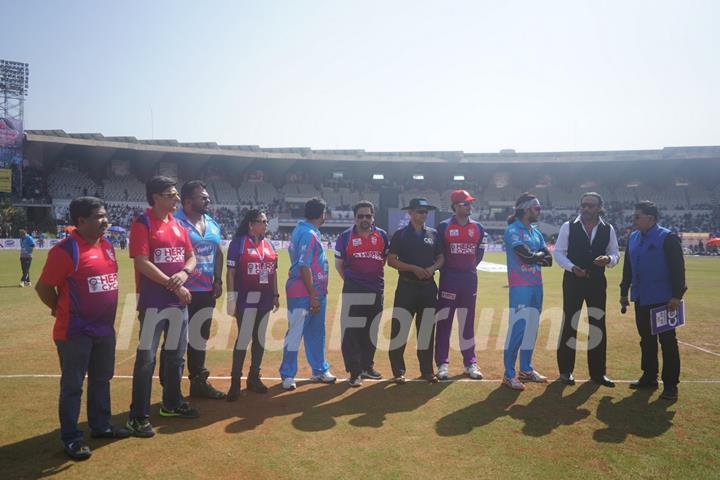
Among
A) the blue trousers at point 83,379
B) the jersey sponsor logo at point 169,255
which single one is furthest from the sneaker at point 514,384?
the blue trousers at point 83,379

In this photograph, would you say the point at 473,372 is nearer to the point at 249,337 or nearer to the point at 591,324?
the point at 591,324

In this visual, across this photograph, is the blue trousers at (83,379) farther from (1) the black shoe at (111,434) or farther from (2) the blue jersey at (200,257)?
(2) the blue jersey at (200,257)

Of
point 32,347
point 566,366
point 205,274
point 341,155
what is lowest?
point 32,347

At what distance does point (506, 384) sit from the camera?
5.81 meters

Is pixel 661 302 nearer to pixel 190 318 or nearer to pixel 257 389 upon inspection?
pixel 257 389

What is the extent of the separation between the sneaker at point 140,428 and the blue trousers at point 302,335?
5.80ft

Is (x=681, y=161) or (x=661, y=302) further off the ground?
(x=681, y=161)

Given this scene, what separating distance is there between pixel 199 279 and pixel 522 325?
3.92 m

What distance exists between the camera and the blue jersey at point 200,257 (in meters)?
5.23

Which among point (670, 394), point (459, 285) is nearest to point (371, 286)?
point (459, 285)

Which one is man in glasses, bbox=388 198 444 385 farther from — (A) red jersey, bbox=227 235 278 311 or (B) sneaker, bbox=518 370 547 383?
(A) red jersey, bbox=227 235 278 311

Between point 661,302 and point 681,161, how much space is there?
55.8m

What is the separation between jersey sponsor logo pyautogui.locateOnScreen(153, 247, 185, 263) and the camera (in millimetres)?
4469

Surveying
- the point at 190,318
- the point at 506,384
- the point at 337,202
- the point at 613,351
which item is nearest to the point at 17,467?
the point at 190,318
